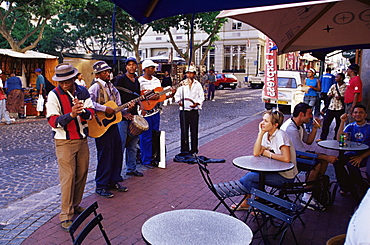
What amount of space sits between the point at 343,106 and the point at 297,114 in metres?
4.57

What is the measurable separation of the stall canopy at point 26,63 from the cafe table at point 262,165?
13332 millimetres

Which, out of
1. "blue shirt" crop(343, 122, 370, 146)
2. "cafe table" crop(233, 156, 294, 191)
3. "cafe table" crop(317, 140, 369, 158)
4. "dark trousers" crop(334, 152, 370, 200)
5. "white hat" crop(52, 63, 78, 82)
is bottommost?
"dark trousers" crop(334, 152, 370, 200)

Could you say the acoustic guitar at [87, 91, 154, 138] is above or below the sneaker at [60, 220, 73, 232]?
above

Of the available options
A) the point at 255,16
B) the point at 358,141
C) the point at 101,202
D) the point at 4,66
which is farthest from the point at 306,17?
the point at 4,66

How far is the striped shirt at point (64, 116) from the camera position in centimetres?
397

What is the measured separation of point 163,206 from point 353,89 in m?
5.75

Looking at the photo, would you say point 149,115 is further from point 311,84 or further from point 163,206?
point 311,84

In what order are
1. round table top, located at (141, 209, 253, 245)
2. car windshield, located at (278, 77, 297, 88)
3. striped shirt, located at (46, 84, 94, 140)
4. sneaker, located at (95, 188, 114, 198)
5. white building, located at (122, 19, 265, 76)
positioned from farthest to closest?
white building, located at (122, 19, 265, 76) → car windshield, located at (278, 77, 297, 88) → sneaker, located at (95, 188, 114, 198) → striped shirt, located at (46, 84, 94, 140) → round table top, located at (141, 209, 253, 245)

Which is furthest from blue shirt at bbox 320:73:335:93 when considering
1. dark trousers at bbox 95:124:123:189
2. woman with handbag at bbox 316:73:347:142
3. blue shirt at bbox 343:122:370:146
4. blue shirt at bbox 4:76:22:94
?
blue shirt at bbox 4:76:22:94

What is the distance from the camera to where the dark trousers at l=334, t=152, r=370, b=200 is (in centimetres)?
503

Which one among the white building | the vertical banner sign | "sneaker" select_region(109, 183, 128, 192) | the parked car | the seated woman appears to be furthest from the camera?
the white building

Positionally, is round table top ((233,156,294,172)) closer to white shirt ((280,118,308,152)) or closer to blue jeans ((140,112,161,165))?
white shirt ((280,118,308,152))

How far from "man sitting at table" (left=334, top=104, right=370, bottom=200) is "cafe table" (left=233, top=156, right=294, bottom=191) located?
148 centimetres

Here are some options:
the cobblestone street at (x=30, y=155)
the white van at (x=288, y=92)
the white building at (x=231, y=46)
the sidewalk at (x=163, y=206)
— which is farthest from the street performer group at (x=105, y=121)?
the white building at (x=231, y=46)
